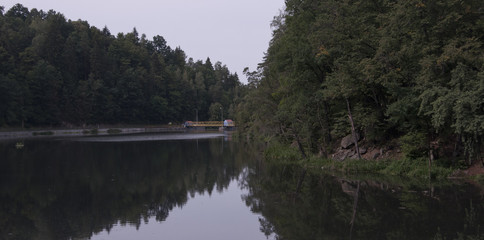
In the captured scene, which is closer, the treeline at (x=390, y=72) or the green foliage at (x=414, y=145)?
the treeline at (x=390, y=72)

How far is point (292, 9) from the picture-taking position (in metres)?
30.9

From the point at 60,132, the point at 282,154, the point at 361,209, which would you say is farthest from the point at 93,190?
the point at 60,132

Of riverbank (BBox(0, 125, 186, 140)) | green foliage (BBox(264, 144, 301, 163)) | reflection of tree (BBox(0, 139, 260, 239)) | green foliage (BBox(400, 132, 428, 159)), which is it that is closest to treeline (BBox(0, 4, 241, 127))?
riverbank (BBox(0, 125, 186, 140))

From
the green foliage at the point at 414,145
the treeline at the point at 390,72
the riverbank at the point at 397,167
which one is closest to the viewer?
the treeline at the point at 390,72

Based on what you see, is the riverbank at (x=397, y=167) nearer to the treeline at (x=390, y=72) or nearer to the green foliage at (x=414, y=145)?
the green foliage at (x=414, y=145)

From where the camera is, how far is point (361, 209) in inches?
638

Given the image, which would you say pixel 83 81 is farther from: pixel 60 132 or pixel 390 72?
pixel 390 72

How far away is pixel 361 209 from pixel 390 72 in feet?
30.2

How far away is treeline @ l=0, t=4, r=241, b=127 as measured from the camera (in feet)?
316

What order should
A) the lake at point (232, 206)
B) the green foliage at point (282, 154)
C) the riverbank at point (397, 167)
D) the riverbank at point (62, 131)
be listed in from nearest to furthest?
the lake at point (232, 206), the riverbank at point (397, 167), the green foliage at point (282, 154), the riverbank at point (62, 131)

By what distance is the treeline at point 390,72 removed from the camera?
66.1 feet

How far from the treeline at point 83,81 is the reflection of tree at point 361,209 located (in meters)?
81.1

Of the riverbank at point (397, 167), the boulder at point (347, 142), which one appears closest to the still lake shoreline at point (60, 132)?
the riverbank at point (397, 167)

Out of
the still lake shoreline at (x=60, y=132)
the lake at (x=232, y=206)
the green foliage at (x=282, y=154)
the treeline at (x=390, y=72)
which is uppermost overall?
the treeline at (x=390, y=72)
